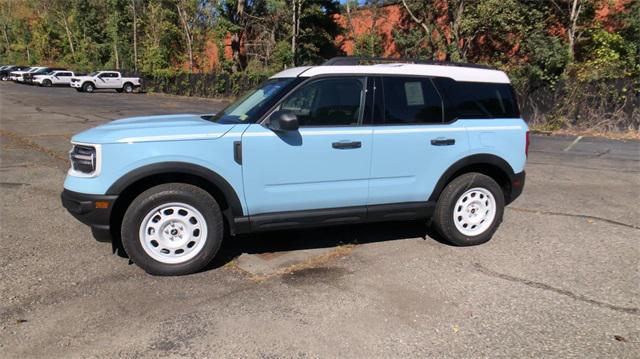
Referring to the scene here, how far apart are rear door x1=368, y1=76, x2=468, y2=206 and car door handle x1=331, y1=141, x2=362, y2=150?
19 cm

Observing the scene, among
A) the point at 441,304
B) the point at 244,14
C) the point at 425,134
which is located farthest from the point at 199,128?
the point at 244,14

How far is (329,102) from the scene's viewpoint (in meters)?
4.65

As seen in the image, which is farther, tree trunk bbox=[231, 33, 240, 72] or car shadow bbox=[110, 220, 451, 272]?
tree trunk bbox=[231, 33, 240, 72]

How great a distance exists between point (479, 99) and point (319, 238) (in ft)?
7.48

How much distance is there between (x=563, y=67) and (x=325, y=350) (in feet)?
56.1

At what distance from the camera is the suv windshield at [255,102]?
4.50 m

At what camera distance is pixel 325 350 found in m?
3.23

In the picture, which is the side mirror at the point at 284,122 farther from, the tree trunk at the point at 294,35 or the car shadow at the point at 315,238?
the tree trunk at the point at 294,35

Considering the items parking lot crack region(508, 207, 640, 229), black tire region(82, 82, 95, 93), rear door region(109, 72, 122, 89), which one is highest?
rear door region(109, 72, 122, 89)

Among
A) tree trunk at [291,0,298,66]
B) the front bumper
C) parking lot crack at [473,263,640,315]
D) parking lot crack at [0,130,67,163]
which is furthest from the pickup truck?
parking lot crack at [473,263,640,315]

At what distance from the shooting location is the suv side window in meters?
4.54

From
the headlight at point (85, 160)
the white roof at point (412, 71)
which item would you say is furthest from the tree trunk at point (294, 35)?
the headlight at point (85, 160)

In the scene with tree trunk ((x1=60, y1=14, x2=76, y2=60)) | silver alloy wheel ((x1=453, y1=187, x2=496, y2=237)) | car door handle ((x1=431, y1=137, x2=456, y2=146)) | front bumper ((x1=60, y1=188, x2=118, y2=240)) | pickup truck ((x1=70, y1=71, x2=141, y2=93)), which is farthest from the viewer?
tree trunk ((x1=60, y1=14, x2=76, y2=60))

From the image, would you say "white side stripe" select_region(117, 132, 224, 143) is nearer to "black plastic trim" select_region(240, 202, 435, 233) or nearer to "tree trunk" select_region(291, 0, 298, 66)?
"black plastic trim" select_region(240, 202, 435, 233)
